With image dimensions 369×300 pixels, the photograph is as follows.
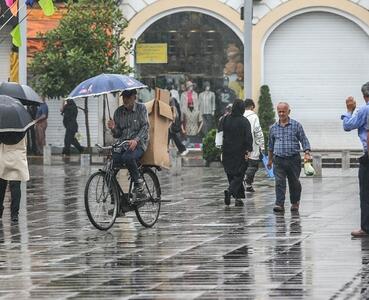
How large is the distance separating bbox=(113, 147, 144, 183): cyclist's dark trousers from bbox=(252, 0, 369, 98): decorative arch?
2147cm

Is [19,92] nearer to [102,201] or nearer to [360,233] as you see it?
[102,201]

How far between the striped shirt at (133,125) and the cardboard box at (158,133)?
0.93 ft

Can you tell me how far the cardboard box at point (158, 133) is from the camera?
16.0 metres

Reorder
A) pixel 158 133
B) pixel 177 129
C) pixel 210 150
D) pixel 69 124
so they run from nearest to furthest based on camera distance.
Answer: pixel 158 133 < pixel 210 150 < pixel 177 129 < pixel 69 124

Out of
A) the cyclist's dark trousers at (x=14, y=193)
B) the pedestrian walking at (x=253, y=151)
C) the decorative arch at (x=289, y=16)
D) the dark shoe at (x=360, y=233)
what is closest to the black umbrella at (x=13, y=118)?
the cyclist's dark trousers at (x=14, y=193)

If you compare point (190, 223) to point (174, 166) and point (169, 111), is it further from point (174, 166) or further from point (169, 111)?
point (174, 166)

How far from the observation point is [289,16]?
122ft

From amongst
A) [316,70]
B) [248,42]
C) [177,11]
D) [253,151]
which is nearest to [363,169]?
[253,151]

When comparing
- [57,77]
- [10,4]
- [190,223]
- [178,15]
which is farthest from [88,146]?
[190,223]

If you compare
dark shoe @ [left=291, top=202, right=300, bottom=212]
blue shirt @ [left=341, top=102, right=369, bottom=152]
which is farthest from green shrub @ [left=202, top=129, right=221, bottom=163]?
blue shirt @ [left=341, top=102, right=369, bottom=152]

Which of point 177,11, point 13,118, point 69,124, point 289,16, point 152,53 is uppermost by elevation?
point 177,11

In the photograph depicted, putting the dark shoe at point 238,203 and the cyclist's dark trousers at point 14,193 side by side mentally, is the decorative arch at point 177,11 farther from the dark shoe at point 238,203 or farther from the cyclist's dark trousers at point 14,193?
the cyclist's dark trousers at point 14,193

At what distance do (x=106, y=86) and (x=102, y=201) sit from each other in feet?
6.31

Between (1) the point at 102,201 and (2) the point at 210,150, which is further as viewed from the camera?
(2) the point at 210,150
